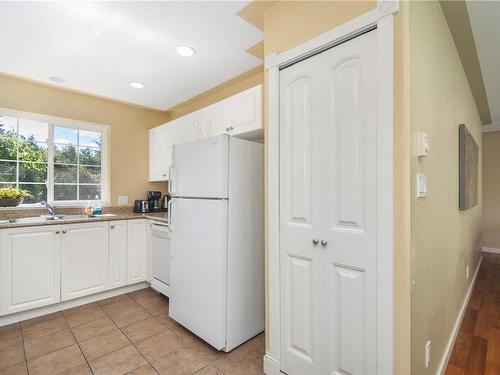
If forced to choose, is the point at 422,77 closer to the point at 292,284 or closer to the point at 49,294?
the point at 292,284

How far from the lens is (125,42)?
6.95 ft

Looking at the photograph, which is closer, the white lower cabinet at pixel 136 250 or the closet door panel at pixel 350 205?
the closet door panel at pixel 350 205

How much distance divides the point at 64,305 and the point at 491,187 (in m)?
7.12

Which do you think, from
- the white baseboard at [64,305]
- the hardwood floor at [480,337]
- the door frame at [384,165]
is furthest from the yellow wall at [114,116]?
the hardwood floor at [480,337]

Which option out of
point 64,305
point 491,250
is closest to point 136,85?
point 64,305

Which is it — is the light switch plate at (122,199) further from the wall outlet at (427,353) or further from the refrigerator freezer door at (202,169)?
the wall outlet at (427,353)

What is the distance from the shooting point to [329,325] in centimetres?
141

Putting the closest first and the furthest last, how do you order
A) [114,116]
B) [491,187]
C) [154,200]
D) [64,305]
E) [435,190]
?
[435,190] → [64,305] → [114,116] → [154,200] → [491,187]

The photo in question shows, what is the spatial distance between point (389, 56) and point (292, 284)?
4.32 ft

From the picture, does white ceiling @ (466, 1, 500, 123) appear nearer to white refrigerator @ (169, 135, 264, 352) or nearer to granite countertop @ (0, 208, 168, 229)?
white refrigerator @ (169, 135, 264, 352)

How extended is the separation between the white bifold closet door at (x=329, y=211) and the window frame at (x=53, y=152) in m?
2.78

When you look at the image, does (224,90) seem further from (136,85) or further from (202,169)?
(202,169)

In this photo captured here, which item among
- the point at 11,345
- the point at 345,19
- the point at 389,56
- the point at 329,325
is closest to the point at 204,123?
the point at 345,19

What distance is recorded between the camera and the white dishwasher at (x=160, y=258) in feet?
9.29
